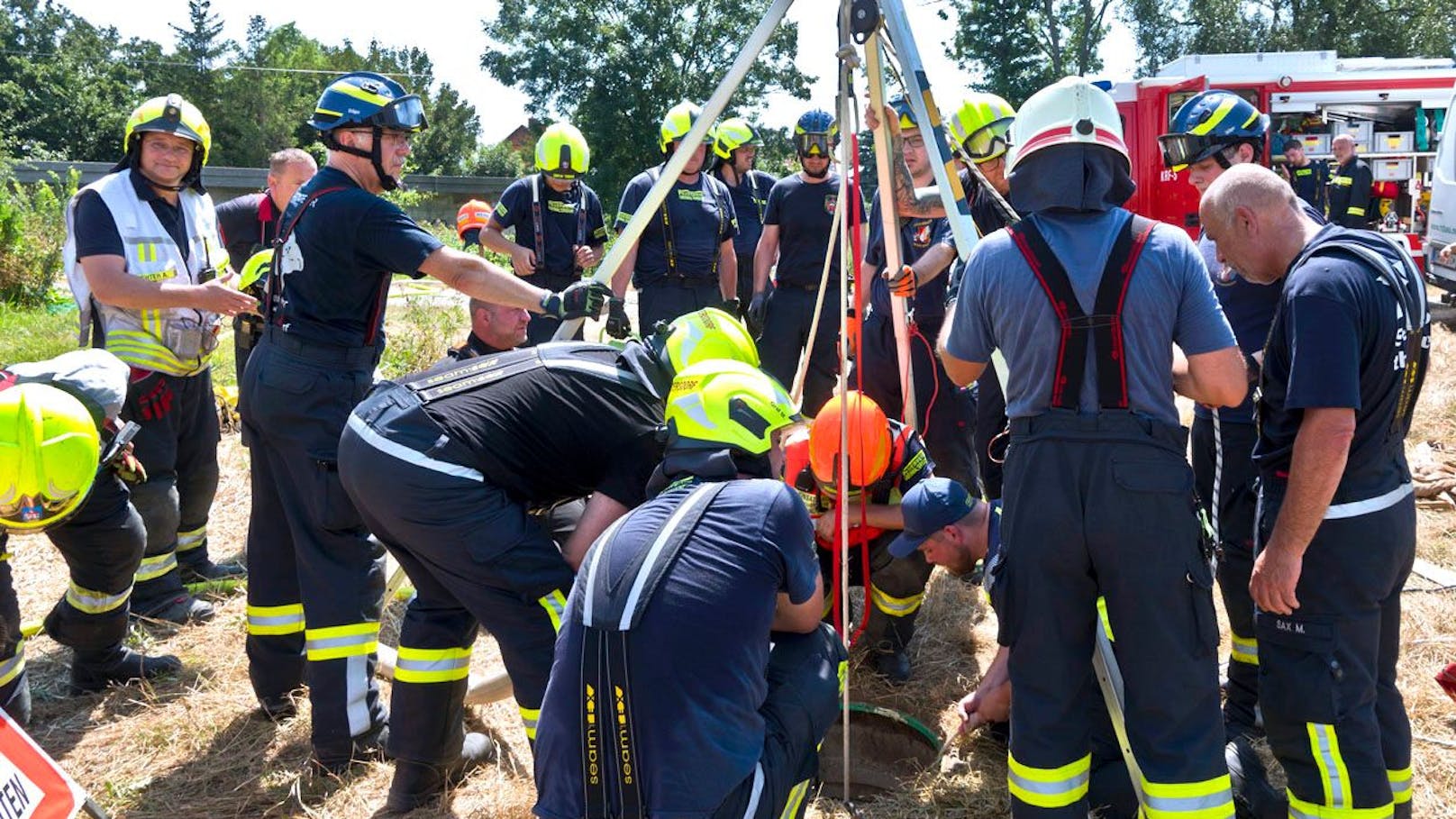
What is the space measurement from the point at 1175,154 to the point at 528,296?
93.8 inches

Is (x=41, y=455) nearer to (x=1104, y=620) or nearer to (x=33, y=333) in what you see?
(x=1104, y=620)

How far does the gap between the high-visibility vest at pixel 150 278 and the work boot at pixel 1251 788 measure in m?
4.40

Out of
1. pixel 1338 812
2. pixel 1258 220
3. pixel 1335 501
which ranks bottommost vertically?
pixel 1338 812

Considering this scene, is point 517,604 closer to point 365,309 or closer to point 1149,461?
point 365,309

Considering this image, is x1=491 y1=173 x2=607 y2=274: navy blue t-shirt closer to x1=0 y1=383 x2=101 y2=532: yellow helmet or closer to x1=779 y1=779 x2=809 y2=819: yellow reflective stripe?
x1=0 y1=383 x2=101 y2=532: yellow helmet

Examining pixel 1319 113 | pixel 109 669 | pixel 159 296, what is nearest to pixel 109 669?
pixel 109 669

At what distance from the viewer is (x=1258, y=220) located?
289cm

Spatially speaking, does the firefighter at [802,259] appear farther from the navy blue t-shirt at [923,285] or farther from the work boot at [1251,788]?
the work boot at [1251,788]

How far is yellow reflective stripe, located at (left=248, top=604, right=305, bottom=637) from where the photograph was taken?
402 centimetres

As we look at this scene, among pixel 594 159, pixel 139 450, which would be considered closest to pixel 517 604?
pixel 139 450

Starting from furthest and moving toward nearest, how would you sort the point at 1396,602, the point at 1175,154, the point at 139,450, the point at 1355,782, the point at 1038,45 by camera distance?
the point at 1038,45, the point at 139,450, the point at 1175,154, the point at 1396,602, the point at 1355,782

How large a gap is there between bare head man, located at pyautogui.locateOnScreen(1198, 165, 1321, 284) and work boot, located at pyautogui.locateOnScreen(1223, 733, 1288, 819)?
4.72 feet

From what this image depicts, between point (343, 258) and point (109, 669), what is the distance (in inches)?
84.9

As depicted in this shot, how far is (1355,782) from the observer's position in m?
2.73
